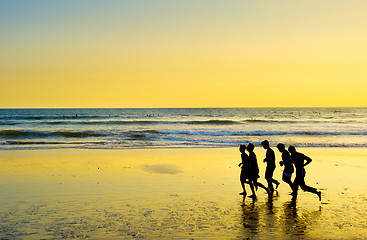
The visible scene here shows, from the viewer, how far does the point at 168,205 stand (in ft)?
27.0

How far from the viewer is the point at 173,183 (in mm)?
10883

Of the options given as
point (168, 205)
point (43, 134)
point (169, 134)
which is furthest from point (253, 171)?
point (43, 134)

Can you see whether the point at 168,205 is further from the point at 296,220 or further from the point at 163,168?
the point at 163,168

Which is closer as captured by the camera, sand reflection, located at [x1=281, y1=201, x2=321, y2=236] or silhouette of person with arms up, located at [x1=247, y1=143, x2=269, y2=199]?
sand reflection, located at [x1=281, y1=201, x2=321, y2=236]

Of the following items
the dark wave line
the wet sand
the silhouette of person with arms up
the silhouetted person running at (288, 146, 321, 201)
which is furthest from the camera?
the dark wave line

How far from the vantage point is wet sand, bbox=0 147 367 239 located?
6461 millimetres

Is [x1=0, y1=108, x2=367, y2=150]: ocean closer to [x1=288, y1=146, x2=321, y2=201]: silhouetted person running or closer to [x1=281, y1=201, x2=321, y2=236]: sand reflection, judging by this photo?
[x1=288, y1=146, x2=321, y2=201]: silhouetted person running

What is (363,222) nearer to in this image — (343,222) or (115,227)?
(343,222)

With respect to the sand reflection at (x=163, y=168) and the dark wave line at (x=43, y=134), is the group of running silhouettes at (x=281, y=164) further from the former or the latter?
the dark wave line at (x=43, y=134)

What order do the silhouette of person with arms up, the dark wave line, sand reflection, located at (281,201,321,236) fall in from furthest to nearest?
1. the dark wave line
2. the silhouette of person with arms up
3. sand reflection, located at (281,201,321,236)

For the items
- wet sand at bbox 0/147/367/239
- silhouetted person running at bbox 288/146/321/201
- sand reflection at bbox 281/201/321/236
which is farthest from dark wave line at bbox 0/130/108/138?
sand reflection at bbox 281/201/321/236

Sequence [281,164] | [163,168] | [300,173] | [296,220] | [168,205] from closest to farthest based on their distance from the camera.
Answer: [296,220] < [168,205] < [300,173] < [281,164] < [163,168]

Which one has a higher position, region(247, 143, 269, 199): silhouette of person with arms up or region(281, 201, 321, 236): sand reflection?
region(247, 143, 269, 199): silhouette of person with arms up

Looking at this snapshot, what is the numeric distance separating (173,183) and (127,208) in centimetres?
308
